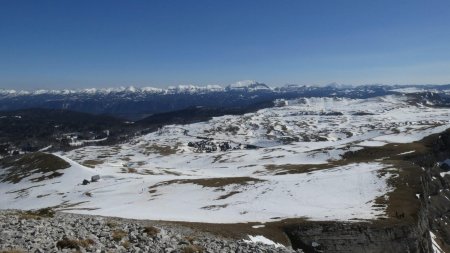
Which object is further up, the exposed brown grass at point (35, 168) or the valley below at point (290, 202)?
the valley below at point (290, 202)

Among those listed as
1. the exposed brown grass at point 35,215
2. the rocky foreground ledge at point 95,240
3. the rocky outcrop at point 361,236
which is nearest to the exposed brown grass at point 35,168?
the exposed brown grass at point 35,215

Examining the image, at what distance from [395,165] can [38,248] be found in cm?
8641

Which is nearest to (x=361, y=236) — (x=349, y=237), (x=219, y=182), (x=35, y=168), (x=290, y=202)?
(x=349, y=237)

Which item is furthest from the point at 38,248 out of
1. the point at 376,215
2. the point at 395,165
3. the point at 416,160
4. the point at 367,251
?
the point at 416,160

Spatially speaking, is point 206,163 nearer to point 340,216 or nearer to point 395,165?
point 395,165

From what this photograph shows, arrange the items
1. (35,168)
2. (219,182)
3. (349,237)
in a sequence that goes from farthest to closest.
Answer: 1. (35,168)
2. (219,182)
3. (349,237)

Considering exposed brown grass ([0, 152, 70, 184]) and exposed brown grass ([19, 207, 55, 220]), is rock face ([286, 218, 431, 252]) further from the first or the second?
exposed brown grass ([0, 152, 70, 184])

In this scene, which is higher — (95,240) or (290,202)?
(95,240)

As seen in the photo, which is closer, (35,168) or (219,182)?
(219,182)

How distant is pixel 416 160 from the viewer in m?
138

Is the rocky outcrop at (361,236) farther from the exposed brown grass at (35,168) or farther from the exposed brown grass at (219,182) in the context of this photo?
the exposed brown grass at (35,168)

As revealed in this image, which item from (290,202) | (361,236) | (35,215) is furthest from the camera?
(290,202)

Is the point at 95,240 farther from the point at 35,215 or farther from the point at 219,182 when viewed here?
the point at 219,182

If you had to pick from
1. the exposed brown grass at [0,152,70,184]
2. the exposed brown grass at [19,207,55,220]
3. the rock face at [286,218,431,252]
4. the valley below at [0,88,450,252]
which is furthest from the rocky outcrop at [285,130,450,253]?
the exposed brown grass at [0,152,70,184]
